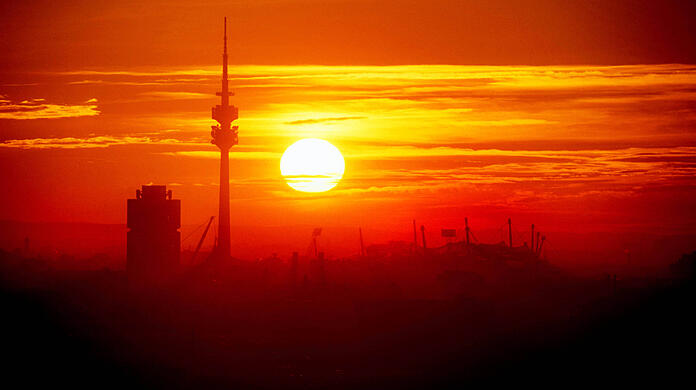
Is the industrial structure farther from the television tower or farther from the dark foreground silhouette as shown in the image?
the television tower

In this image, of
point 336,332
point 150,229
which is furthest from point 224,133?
point 336,332

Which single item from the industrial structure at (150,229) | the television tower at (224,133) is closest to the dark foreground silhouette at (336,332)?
the industrial structure at (150,229)

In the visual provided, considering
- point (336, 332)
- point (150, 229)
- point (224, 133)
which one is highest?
point (224, 133)

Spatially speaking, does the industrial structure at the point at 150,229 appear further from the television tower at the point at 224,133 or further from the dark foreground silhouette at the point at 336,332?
the television tower at the point at 224,133

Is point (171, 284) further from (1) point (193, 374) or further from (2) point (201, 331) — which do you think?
(1) point (193, 374)

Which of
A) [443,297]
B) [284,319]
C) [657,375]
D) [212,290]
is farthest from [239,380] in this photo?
[443,297]

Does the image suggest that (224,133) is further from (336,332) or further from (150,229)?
(336,332)
